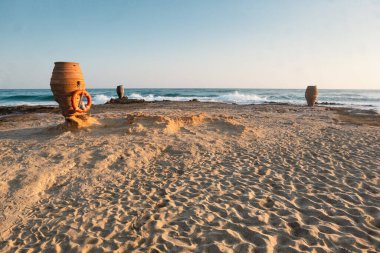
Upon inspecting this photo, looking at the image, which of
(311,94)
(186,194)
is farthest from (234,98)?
(186,194)

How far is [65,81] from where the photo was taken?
7.39m

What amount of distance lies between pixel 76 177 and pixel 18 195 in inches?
36.0

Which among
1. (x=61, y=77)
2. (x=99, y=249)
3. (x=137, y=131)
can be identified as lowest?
(x=99, y=249)

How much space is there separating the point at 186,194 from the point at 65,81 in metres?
5.61

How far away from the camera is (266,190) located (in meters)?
4.02

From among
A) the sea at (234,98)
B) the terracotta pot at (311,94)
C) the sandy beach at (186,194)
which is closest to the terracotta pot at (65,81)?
the sandy beach at (186,194)

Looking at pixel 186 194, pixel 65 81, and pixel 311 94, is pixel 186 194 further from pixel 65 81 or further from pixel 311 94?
pixel 311 94

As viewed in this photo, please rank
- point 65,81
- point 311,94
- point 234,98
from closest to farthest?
point 65,81 < point 311,94 < point 234,98

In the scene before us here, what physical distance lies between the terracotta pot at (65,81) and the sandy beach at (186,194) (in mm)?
1135

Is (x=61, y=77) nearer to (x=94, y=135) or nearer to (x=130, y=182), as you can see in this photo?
(x=94, y=135)

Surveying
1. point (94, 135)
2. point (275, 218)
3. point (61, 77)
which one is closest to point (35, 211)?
point (275, 218)

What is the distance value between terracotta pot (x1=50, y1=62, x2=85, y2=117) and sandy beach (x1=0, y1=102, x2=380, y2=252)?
3.72 ft

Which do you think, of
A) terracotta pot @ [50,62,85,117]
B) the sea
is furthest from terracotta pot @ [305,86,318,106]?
terracotta pot @ [50,62,85,117]

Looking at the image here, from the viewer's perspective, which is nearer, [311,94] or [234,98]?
[311,94]
